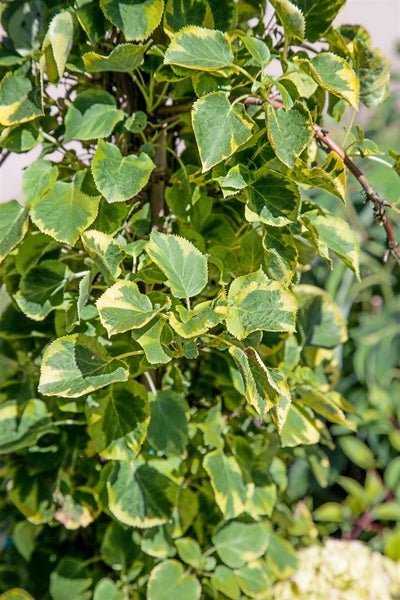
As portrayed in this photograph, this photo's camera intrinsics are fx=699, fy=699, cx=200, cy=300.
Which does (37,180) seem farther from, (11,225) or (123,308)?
(123,308)

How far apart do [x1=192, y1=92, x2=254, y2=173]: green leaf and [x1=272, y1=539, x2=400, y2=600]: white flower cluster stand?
2.18 ft

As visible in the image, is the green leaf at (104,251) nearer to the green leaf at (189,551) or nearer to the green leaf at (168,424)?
the green leaf at (168,424)

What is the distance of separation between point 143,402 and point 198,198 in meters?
0.19

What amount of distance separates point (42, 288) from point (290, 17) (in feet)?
1.04

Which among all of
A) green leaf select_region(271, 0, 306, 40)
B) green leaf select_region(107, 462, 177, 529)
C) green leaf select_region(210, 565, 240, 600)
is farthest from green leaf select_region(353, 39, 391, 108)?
green leaf select_region(210, 565, 240, 600)

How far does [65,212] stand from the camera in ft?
1.87

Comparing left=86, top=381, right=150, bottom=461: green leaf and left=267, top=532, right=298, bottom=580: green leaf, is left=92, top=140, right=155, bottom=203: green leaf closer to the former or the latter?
left=86, top=381, right=150, bottom=461: green leaf

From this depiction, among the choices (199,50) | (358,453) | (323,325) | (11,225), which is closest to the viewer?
(199,50)

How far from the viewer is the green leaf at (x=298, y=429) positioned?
2.23 ft

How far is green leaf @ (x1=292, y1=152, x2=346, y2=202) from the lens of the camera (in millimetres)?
511

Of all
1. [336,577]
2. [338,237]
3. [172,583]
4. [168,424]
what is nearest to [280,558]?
A: [336,577]

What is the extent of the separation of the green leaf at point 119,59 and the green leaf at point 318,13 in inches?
5.4

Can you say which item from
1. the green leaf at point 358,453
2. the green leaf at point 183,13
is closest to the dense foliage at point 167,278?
the green leaf at point 183,13

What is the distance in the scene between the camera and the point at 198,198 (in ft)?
2.05
